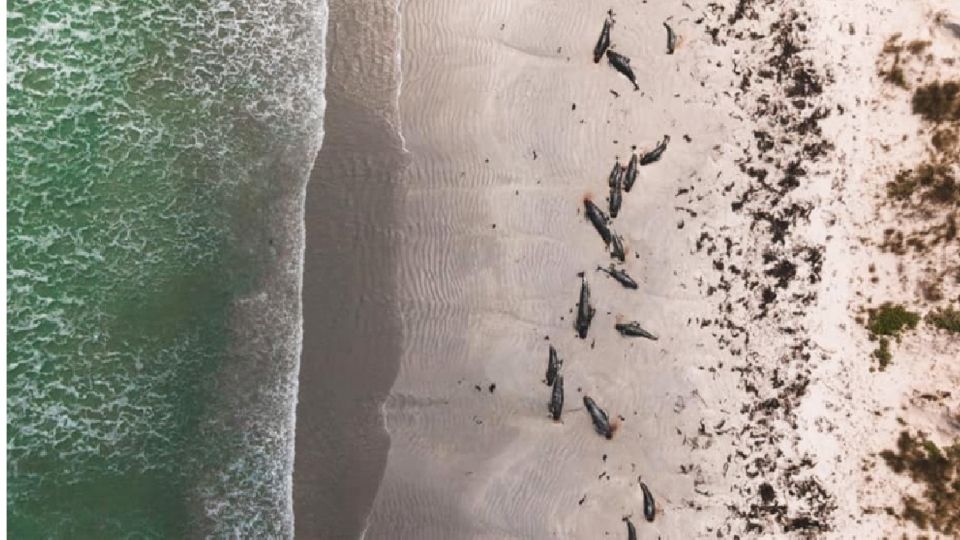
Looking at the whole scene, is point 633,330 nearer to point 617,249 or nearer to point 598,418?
point 617,249

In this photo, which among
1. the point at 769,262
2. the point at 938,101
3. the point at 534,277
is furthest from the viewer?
the point at 534,277

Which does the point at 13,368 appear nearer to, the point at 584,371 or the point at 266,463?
the point at 266,463

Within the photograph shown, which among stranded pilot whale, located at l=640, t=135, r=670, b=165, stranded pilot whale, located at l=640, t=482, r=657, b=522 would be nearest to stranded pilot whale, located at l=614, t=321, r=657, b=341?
stranded pilot whale, located at l=640, t=482, r=657, b=522

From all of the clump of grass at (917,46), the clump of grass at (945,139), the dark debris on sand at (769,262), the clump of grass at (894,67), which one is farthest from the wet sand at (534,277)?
the clump of grass at (945,139)

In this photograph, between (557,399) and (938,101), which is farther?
(557,399)

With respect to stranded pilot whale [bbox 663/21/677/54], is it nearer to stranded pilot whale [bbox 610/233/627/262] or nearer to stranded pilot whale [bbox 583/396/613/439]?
stranded pilot whale [bbox 610/233/627/262]

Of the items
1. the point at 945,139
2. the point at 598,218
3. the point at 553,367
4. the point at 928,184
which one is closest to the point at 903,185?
the point at 928,184
